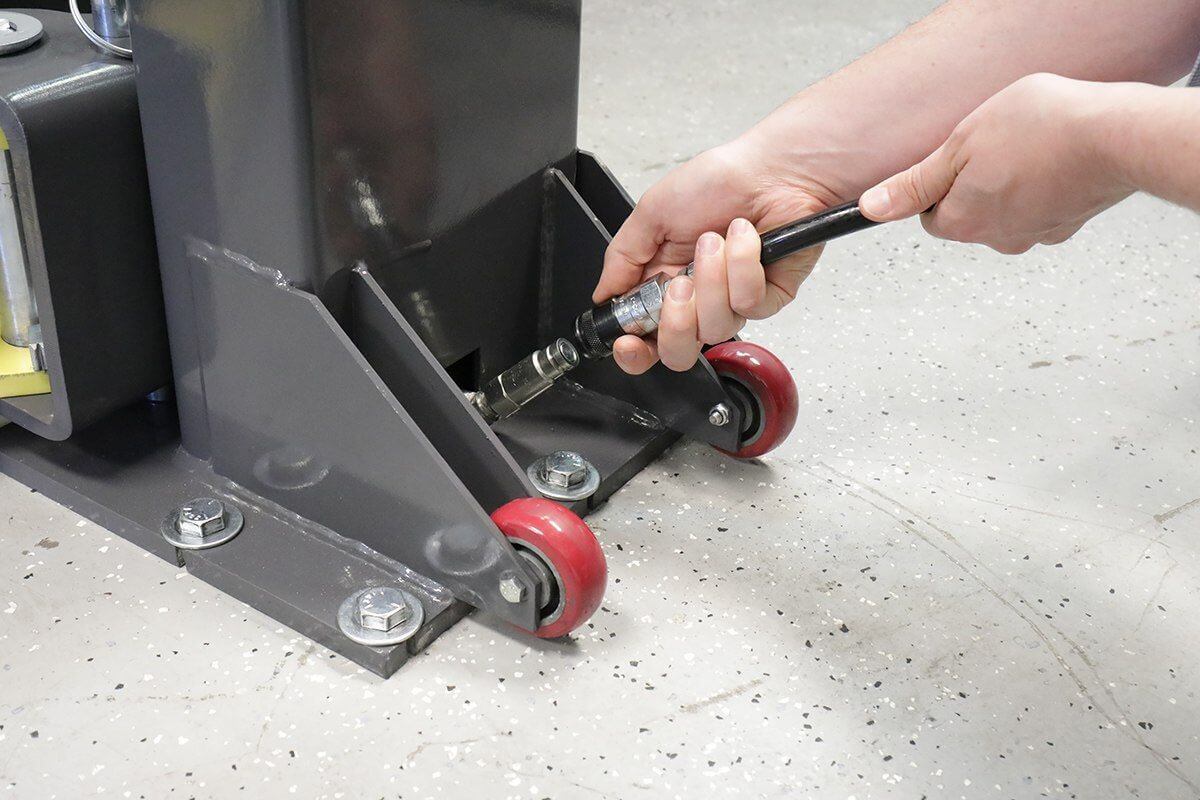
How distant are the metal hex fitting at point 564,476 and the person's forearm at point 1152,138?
45 cm

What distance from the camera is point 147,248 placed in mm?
924

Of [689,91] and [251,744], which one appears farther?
[689,91]

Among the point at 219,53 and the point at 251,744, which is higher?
the point at 219,53

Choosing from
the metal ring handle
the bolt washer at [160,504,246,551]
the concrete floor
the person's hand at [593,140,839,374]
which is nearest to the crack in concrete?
the concrete floor

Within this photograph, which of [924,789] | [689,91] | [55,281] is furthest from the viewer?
[689,91]

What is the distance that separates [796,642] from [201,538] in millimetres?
444

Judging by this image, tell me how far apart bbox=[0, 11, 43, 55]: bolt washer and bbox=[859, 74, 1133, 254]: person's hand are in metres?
0.61

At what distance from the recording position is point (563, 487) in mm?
965

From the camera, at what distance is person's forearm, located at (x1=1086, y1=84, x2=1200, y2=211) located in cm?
66

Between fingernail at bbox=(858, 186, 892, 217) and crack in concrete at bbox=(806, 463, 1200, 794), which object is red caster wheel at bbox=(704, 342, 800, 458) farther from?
fingernail at bbox=(858, 186, 892, 217)

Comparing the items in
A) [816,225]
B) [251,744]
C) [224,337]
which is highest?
[816,225]

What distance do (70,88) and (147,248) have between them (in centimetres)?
14

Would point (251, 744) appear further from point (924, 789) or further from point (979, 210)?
point (979, 210)

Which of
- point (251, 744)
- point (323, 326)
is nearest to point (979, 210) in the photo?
point (323, 326)
